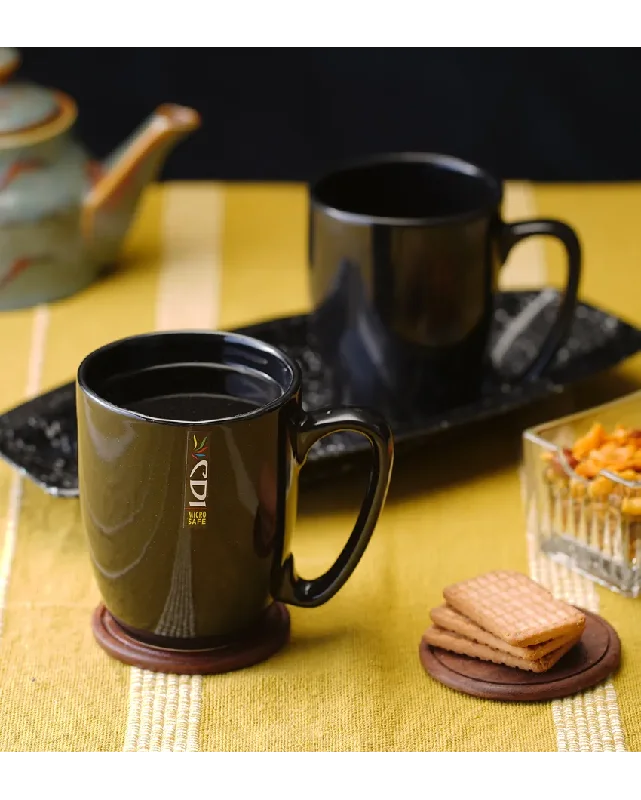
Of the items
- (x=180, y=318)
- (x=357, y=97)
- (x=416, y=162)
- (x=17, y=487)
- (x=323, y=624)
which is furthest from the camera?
(x=357, y=97)

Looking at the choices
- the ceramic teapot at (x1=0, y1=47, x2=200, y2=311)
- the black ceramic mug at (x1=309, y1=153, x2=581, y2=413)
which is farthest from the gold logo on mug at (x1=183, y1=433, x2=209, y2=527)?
the ceramic teapot at (x1=0, y1=47, x2=200, y2=311)

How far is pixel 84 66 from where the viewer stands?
154 centimetres

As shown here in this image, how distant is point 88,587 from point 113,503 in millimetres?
117

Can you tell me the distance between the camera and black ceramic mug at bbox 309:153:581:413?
752 millimetres

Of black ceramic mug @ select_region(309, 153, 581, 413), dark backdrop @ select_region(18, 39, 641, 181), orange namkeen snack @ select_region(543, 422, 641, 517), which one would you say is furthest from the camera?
dark backdrop @ select_region(18, 39, 641, 181)

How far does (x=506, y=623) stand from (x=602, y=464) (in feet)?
0.43

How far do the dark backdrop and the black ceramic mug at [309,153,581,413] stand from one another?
0.76 meters

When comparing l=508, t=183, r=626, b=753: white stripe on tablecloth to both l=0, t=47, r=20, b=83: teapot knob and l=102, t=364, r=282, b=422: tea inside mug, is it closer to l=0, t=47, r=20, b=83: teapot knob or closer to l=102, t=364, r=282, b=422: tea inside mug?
l=102, t=364, r=282, b=422: tea inside mug

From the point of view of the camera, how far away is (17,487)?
0.75 metres

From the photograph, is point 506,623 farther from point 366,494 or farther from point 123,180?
point 123,180

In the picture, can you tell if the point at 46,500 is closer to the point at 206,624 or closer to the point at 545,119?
the point at 206,624

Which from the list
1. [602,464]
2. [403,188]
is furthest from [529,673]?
[403,188]

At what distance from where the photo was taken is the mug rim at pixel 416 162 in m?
0.75

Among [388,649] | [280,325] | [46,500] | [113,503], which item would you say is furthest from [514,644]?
[280,325]
